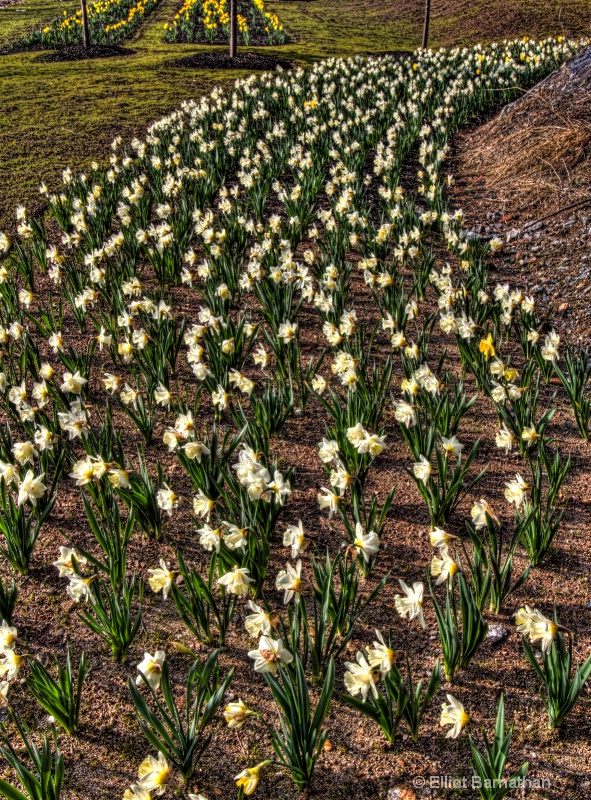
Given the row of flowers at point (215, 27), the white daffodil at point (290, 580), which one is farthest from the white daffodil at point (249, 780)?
the row of flowers at point (215, 27)

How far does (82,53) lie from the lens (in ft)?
54.0

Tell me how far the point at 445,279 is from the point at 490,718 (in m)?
2.96

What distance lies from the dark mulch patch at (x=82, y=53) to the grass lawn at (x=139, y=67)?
0.47 metres

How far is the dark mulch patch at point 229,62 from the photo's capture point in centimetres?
1480

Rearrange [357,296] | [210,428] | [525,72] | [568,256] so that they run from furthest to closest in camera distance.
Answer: [525,72]
[568,256]
[357,296]
[210,428]

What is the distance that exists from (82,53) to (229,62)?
14.4 feet

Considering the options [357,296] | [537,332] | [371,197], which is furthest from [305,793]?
[371,197]

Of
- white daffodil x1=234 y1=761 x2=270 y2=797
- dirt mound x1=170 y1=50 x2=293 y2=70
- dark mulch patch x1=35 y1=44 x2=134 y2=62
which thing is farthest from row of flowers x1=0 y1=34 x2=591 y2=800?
dark mulch patch x1=35 y1=44 x2=134 y2=62

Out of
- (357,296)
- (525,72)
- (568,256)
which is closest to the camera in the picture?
(357,296)

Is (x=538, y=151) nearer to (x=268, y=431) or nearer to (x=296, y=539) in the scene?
(x=268, y=431)

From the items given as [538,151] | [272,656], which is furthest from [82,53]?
[272,656]

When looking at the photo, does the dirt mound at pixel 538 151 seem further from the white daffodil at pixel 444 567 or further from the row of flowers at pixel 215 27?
the row of flowers at pixel 215 27

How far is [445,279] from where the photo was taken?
4363 mm

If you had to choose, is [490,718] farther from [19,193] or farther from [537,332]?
[19,193]
